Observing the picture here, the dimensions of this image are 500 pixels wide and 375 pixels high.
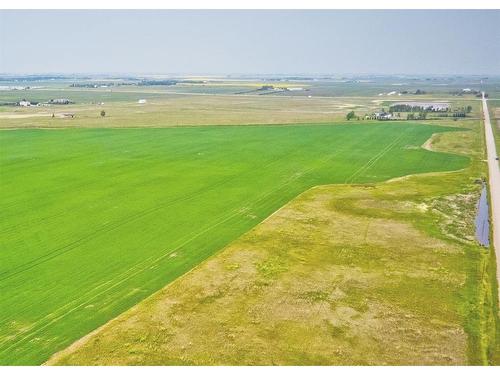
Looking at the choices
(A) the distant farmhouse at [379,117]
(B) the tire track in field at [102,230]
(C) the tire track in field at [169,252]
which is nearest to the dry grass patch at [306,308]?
(C) the tire track in field at [169,252]

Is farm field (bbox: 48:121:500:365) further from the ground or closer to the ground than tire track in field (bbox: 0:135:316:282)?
closer to the ground

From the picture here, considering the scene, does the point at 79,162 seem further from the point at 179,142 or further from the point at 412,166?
the point at 412,166

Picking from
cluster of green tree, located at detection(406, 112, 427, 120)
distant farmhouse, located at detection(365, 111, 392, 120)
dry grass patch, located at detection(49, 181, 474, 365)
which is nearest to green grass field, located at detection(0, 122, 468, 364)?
dry grass patch, located at detection(49, 181, 474, 365)

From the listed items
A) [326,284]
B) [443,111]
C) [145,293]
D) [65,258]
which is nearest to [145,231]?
[65,258]

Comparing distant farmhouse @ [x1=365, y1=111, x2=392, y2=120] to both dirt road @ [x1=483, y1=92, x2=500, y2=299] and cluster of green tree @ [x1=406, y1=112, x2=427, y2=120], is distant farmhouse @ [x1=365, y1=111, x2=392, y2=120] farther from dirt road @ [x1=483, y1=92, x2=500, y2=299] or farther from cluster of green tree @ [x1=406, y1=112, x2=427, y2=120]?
dirt road @ [x1=483, y1=92, x2=500, y2=299]

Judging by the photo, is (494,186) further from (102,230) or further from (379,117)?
(379,117)

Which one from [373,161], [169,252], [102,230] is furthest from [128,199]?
[373,161]
